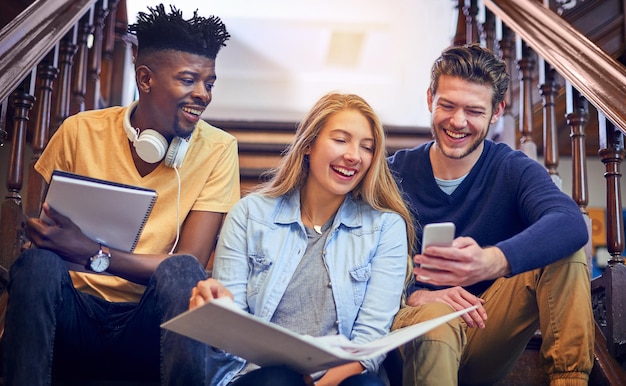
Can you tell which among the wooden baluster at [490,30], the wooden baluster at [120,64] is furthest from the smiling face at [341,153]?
the wooden baluster at [120,64]

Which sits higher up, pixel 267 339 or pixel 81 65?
pixel 81 65

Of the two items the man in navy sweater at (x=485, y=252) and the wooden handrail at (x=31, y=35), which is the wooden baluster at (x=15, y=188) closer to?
the wooden handrail at (x=31, y=35)

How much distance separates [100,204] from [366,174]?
0.65 metres

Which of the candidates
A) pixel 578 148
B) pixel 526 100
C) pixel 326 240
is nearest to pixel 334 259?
pixel 326 240

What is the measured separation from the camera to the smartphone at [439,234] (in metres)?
1.54

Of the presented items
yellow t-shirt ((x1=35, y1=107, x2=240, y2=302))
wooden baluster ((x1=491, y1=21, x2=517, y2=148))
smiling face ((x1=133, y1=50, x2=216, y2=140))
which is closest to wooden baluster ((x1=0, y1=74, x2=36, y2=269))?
yellow t-shirt ((x1=35, y1=107, x2=240, y2=302))

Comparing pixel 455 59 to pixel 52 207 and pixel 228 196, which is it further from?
pixel 52 207

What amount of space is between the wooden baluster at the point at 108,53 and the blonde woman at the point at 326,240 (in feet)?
4.62

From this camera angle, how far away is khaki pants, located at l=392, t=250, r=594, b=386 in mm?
1627

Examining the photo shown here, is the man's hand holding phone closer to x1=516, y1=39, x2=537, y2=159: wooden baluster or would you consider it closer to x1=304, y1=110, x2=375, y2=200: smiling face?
x1=304, y1=110, x2=375, y2=200: smiling face

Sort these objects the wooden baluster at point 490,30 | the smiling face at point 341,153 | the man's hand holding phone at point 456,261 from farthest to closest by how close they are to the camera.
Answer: the wooden baluster at point 490,30
the smiling face at point 341,153
the man's hand holding phone at point 456,261

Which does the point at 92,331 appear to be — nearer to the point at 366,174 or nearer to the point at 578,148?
the point at 366,174

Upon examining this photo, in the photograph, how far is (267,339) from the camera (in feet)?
4.55

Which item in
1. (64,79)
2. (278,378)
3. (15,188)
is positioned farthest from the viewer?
(64,79)
